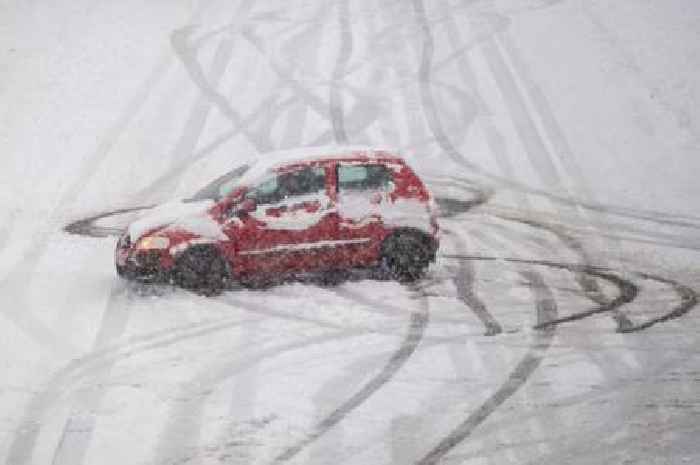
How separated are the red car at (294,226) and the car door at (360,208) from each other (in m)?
0.01

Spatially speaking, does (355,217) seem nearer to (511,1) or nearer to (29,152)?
(29,152)

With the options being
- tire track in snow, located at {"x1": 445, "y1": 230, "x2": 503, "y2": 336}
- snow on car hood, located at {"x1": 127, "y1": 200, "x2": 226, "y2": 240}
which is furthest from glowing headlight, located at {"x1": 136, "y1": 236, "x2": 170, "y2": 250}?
tire track in snow, located at {"x1": 445, "y1": 230, "x2": 503, "y2": 336}

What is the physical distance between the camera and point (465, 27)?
25.5 meters

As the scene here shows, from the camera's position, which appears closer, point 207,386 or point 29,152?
point 207,386

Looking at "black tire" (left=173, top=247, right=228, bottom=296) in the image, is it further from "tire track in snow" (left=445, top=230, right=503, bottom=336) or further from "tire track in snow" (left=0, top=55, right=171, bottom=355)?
"tire track in snow" (left=445, top=230, right=503, bottom=336)

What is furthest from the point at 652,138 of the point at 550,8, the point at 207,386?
the point at 207,386

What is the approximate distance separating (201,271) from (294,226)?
1.21m

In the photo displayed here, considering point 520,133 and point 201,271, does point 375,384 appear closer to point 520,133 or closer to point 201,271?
point 201,271

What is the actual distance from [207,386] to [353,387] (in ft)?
4.33

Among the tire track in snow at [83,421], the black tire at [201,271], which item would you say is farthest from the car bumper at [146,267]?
the tire track in snow at [83,421]

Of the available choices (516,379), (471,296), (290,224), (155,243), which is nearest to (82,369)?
(155,243)

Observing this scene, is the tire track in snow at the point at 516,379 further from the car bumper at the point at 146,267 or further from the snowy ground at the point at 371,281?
the car bumper at the point at 146,267

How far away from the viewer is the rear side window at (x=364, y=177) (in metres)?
11.9

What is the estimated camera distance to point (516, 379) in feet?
29.2
